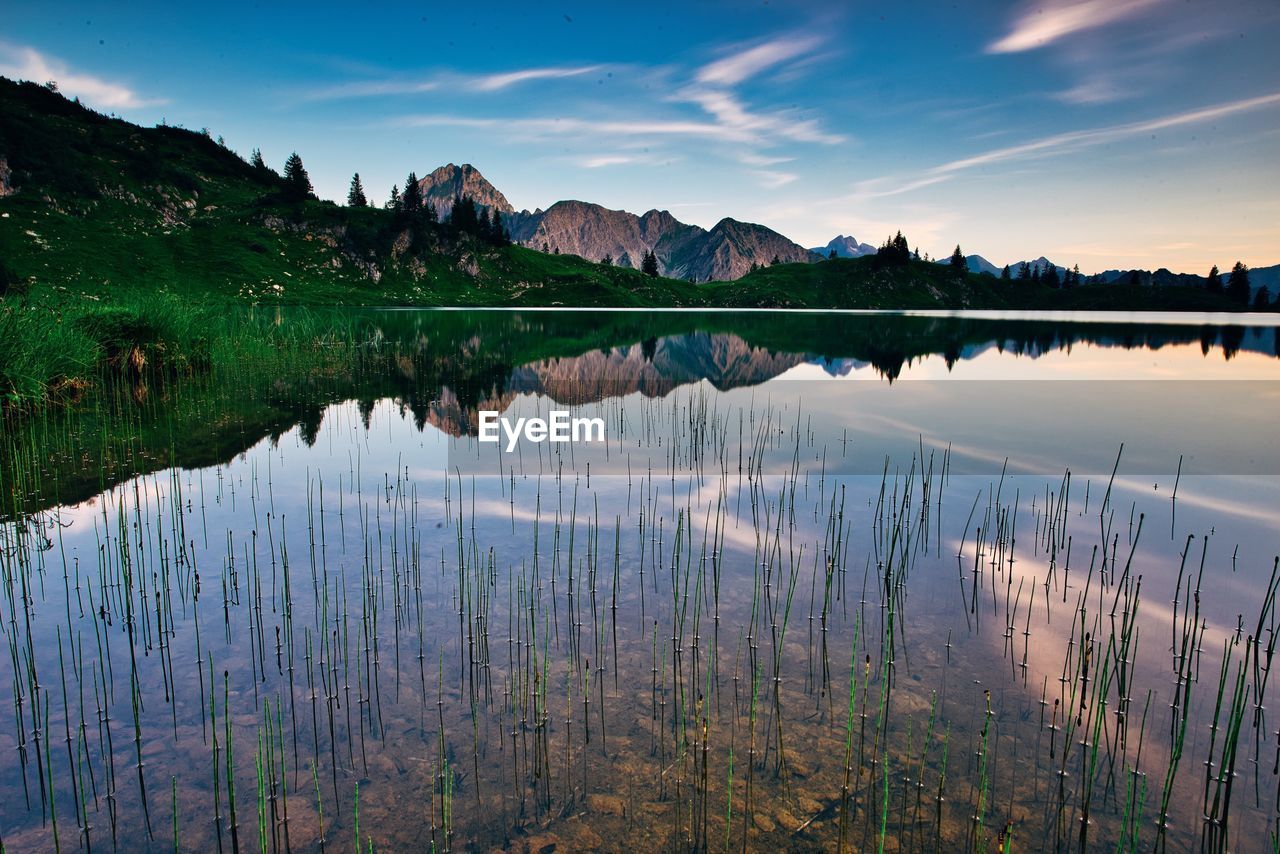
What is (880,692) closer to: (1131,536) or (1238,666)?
(1238,666)

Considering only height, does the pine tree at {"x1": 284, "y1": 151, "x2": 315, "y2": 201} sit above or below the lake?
above

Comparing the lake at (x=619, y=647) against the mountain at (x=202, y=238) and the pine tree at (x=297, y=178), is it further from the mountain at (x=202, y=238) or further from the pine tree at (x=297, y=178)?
the pine tree at (x=297, y=178)

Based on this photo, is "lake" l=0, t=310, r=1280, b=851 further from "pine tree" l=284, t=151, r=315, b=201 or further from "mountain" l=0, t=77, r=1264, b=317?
"pine tree" l=284, t=151, r=315, b=201

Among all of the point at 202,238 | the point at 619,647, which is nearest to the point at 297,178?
the point at 202,238

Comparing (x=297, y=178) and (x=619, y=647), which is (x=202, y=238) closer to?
(x=297, y=178)

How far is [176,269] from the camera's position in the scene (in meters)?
122

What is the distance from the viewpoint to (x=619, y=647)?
8.45 metres

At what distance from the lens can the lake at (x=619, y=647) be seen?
5.74 m

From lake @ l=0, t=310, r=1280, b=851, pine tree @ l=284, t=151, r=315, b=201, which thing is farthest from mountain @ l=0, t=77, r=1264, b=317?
lake @ l=0, t=310, r=1280, b=851

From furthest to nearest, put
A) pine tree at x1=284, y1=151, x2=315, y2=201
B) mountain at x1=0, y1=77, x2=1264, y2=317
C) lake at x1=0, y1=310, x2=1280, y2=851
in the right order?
pine tree at x1=284, y1=151, x2=315, y2=201 → mountain at x1=0, y1=77, x2=1264, y2=317 → lake at x1=0, y1=310, x2=1280, y2=851

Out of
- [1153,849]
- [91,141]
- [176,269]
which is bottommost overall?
[1153,849]

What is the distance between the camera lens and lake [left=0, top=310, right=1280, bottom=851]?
5.74 meters

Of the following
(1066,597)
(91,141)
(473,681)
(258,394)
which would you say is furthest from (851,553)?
(91,141)

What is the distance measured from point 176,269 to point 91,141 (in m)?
85.9
